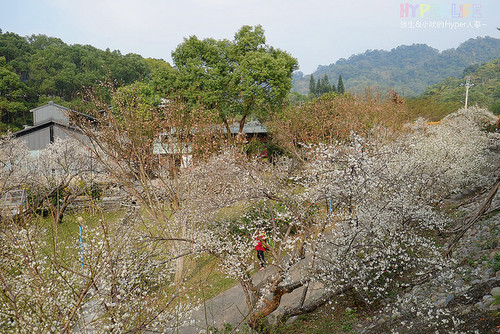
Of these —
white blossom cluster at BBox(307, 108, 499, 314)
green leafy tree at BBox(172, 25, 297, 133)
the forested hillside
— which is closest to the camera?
white blossom cluster at BBox(307, 108, 499, 314)

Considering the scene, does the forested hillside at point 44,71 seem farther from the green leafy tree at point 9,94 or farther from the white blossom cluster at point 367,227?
the white blossom cluster at point 367,227

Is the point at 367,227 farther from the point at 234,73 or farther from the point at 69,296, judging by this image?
the point at 234,73

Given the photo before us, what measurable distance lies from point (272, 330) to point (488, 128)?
28697mm

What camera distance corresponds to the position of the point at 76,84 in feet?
145

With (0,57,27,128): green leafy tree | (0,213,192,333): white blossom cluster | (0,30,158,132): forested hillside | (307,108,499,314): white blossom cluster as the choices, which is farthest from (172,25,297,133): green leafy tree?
(0,57,27,128): green leafy tree

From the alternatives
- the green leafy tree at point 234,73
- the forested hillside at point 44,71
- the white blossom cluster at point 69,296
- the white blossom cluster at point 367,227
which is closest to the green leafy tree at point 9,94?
the forested hillside at point 44,71

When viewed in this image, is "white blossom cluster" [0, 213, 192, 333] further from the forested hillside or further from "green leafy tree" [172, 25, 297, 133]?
the forested hillside

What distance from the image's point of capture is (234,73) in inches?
876

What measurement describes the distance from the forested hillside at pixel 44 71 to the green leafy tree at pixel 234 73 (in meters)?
15.2

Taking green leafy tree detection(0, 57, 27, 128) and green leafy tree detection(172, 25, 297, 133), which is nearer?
green leafy tree detection(172, 25, 297, 133)

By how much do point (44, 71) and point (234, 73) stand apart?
34.2 metres

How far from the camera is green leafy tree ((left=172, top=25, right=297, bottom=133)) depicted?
21.9 m

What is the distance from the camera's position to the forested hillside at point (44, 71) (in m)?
35.4

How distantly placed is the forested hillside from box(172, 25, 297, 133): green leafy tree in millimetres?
15171
